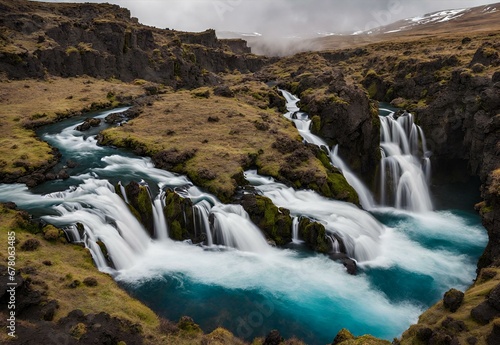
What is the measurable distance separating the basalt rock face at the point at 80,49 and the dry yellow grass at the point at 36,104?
4926 millimetres

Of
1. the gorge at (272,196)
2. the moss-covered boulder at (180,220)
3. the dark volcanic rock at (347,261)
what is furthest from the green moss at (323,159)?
the moss-covered boulder at (180,220)

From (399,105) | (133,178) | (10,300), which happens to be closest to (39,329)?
(10,300)

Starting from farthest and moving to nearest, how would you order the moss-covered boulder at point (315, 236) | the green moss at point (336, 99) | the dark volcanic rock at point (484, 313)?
1. the green moss at point (336, 99)
2. the moss-covered boulder at point (315, 236)
3. the dark volcanic rock at point (484, 313)

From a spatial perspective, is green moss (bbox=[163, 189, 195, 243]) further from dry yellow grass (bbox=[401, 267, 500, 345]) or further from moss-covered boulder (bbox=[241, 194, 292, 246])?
dry yellow grass (bbox=[401, 267, 500, 345])

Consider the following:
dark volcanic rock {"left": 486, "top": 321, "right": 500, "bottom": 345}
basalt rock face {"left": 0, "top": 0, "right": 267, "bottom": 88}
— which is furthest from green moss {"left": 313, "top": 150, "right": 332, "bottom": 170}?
basalt rock face {"left": 0, "top": 0, "right": 267, "bottom": 88}

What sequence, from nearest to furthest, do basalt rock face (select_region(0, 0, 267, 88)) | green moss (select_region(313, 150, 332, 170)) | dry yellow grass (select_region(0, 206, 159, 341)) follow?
dry yellow grass (select_region(0, 206, 159, 341)) < green moss (select_region(313, 150, 332, 170)) < basalt rock face (select_region(0, 0, 267, 88))

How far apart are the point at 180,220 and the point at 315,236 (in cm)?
1183

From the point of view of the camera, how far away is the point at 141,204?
31.4 metres

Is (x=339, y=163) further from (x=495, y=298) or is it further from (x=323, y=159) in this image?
(x=495, y=298)

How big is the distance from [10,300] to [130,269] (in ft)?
32.5

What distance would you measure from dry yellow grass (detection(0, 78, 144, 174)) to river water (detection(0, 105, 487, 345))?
594 cm

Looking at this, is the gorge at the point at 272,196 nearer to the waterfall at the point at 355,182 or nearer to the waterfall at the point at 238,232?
the waterfall at the point at 238,232

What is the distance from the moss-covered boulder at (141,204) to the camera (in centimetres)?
3097

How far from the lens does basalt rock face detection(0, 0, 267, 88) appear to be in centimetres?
8144
